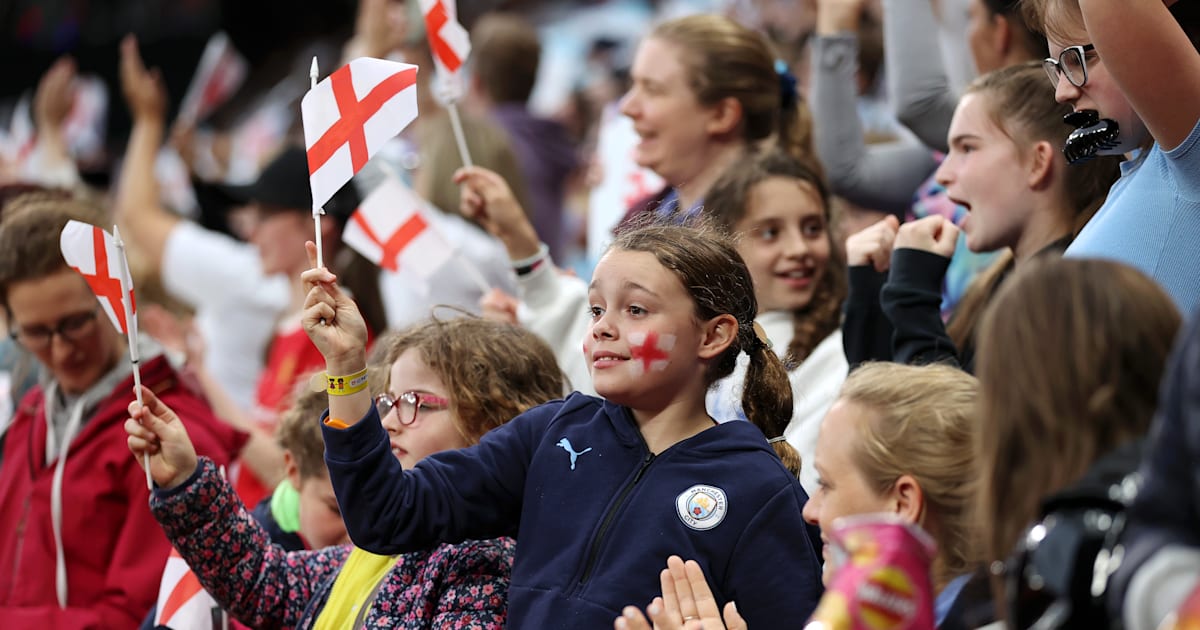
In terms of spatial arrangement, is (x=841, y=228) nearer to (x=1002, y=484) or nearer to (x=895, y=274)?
(x=895, y=274)

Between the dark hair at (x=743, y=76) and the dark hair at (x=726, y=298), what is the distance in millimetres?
1512

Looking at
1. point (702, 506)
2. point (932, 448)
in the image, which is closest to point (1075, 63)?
point (932, 448)

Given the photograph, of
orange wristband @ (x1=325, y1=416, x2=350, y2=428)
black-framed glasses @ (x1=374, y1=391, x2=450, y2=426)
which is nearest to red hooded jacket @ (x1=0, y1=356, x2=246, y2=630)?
black-framed glasses @ (x1=374, y1=391, x2=450, y2=426)

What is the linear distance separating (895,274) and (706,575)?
3.22ft

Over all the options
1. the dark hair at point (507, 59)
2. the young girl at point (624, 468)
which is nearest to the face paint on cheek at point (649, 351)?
the young girl at point (624, 468)

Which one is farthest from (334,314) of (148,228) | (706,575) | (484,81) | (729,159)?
(484,81)

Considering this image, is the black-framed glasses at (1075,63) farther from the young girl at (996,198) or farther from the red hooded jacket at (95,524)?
the red hooded jacket at (95,524)

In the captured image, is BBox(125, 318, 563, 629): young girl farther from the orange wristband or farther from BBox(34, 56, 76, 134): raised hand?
BBox(34, 56, 76, 134): raised hand

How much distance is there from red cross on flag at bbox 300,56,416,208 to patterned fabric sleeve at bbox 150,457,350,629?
683 millimetres

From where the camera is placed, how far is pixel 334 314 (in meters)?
2.78

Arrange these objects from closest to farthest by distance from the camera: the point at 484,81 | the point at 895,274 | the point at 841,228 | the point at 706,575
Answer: the point at 706,575 < the point at 895,274 < the point at 841,228 < the point at 484,81

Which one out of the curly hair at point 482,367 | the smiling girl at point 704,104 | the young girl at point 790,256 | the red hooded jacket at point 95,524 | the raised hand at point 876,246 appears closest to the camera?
the curly hair at point 482,367

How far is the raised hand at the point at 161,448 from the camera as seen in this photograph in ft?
10.3

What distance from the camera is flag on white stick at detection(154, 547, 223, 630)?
3426 millimetres
